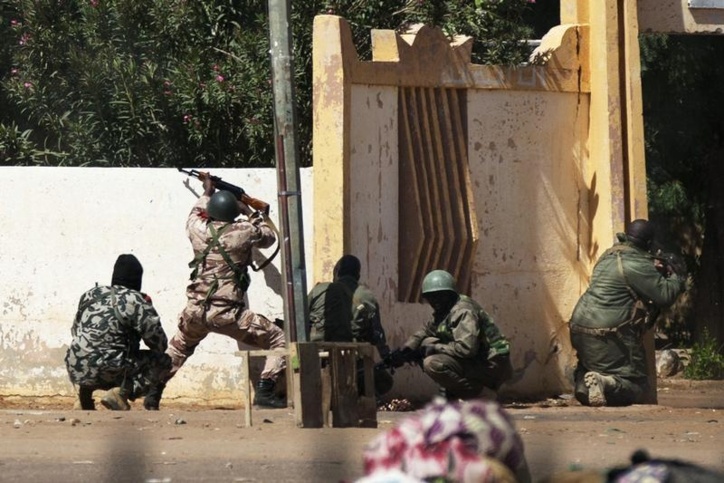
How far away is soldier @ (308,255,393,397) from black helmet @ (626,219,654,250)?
217 cm

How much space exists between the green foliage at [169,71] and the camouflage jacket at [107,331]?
3150mm

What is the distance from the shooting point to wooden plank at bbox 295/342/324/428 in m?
9.05

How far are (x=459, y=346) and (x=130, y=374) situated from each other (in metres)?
2.30

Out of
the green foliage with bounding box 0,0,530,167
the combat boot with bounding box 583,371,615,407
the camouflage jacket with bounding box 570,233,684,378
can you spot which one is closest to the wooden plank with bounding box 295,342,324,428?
the combat boot with bounding box 583,371,615,407

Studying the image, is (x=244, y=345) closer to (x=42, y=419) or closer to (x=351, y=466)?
(x=42, y=419)

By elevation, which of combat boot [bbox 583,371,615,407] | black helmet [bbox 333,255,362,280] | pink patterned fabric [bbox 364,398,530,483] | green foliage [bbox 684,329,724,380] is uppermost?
black helmet [bbox 333,255,362,280]

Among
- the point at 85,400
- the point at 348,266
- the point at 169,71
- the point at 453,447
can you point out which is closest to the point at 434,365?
the point at 348,266

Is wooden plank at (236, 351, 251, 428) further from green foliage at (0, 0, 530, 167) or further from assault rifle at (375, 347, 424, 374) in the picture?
green foliage at (0, 0, 530, 167)

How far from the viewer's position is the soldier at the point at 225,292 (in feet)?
35.8

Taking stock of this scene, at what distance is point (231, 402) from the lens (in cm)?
1149

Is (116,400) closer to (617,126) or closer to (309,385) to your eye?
(309,385)

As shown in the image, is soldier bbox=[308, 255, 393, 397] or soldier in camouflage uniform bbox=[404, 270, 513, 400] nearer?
soldier bbox=[308, 255, 393, 397]

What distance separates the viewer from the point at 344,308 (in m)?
10.6

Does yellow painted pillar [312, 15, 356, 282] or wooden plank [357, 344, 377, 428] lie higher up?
yellow painted pillar [312, 15, 356, 282]
